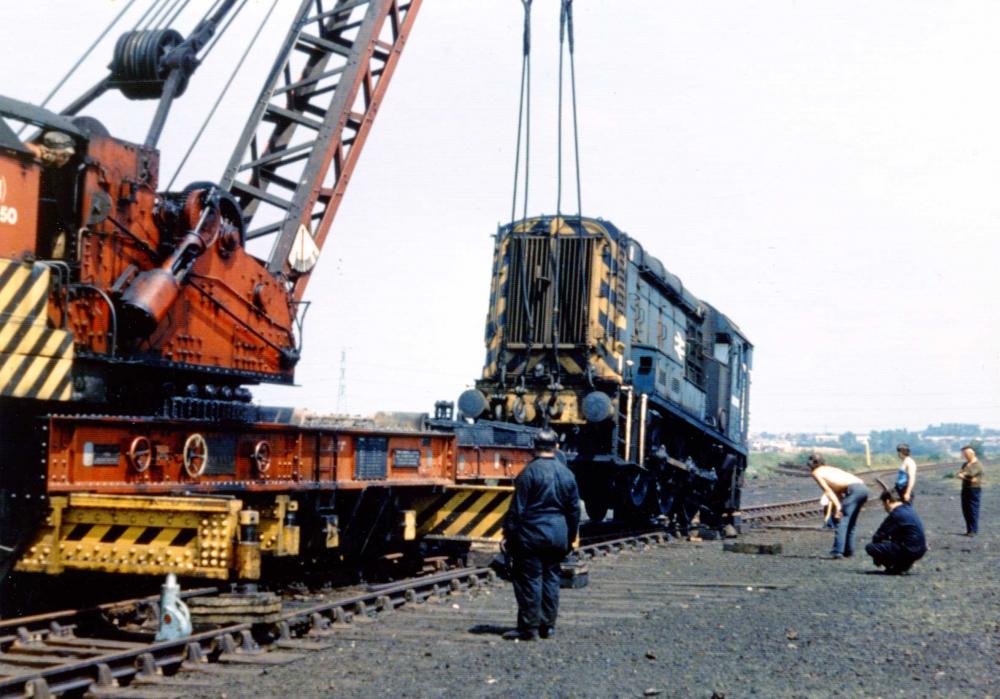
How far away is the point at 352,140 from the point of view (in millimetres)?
14148

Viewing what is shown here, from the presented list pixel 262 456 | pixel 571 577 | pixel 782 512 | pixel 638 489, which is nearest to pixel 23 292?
pixel 262 456

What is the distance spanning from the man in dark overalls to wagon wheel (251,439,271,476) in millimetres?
2029

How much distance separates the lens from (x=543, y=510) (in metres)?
8.88

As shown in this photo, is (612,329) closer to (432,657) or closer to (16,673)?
(432,657)

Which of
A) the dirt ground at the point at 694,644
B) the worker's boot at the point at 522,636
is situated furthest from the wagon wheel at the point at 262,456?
the worker's boot at the point at 522,636

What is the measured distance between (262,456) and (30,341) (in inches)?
94.3

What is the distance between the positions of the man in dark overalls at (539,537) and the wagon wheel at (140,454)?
8.49 ft

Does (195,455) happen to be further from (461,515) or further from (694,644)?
(461,515)

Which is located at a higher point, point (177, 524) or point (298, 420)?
point (298, 420)

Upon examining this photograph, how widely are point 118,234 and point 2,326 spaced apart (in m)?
1.57

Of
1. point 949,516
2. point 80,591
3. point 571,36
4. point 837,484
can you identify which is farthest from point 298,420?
point 949,516

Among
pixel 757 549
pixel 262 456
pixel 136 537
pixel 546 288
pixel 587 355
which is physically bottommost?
pixel 757 549

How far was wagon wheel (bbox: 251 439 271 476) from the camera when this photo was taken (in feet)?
31.3

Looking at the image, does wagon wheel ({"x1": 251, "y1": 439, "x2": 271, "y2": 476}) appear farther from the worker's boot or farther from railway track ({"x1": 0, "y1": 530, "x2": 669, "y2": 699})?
the worker's boot
